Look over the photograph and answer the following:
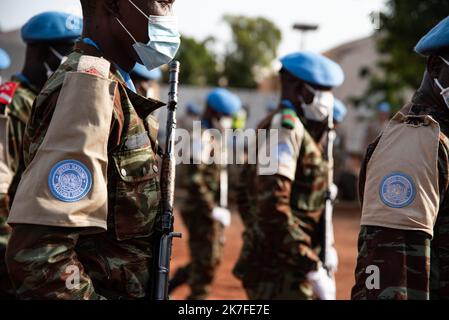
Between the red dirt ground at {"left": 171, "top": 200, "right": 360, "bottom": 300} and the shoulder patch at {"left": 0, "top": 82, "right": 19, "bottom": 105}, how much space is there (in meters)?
4.33

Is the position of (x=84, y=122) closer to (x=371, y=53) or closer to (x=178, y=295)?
(x=178, y=295)

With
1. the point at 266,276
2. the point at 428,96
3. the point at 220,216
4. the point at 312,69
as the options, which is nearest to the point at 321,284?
the point at 266,276

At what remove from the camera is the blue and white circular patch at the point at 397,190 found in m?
2.26

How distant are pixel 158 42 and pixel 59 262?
927 mm

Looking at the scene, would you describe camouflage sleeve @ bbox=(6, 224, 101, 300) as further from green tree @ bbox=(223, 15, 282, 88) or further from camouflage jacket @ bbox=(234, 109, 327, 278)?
green tree @ bbox=(223, 15, 282, 88)

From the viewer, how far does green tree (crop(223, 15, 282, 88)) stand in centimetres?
4644

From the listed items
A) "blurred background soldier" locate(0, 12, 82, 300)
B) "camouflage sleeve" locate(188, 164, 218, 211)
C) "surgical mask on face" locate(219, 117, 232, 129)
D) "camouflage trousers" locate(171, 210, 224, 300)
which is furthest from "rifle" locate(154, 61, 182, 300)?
"surgical mask on face" locate(219, 117, 232, 129)

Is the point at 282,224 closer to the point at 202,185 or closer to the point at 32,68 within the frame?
the point at 32,68

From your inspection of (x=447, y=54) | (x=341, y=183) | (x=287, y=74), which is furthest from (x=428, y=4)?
(x=447, y=54)

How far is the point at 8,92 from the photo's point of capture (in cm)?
367

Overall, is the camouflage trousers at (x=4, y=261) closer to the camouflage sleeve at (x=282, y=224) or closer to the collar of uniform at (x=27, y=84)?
the collar of uniform at (x=27, y=84)
